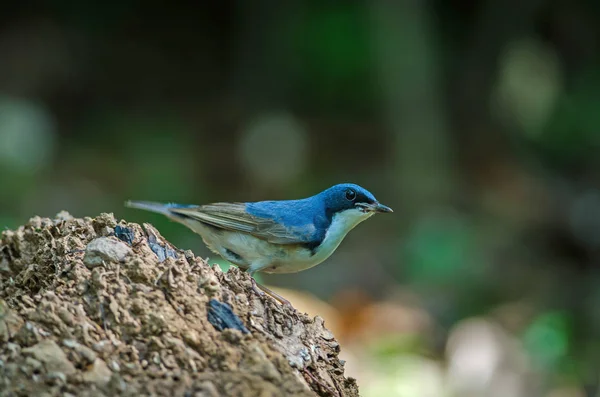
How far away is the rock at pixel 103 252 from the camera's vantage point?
3.36 meters

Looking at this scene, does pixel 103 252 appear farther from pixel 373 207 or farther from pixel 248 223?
pixel 373 207

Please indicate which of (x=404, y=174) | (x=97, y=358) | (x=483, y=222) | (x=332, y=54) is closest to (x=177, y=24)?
(x=332, y=54)

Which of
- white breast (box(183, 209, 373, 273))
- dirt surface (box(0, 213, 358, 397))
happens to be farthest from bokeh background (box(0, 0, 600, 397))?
dirt surface (box(0, 213, 358, 397))

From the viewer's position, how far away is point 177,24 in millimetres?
16516

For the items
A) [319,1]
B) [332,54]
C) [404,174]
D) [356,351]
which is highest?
[319,1]

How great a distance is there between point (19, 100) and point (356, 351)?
9457 mm

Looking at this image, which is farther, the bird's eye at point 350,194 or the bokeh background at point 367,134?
the bokeh background at point 367,134

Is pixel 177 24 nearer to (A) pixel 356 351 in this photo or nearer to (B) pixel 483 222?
(B) pixel 483 222

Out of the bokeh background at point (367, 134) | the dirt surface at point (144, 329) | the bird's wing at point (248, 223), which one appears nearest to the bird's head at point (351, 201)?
the bird's wing at point (248, 223)

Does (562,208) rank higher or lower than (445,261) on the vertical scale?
higher

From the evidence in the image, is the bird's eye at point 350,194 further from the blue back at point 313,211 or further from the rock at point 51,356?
the rock at point 51,356

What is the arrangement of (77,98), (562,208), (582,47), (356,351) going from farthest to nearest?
(77,98)
(582,47)
(562,208)
(356,351)

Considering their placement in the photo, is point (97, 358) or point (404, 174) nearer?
point (97, 358)

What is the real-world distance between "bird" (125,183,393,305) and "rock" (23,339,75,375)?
2196 millimetres
